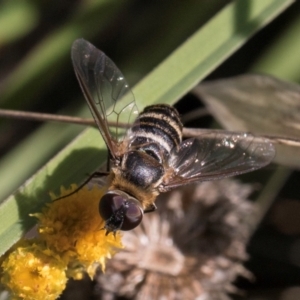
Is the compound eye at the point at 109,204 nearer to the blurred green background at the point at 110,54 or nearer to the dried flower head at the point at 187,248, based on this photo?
the dried flower head at the point at 187,248

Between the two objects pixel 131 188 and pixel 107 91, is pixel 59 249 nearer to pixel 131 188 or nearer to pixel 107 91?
pixel 131 188

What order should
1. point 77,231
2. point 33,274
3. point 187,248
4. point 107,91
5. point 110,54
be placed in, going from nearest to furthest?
point 33,274, point 77,231, point 107,91, point 187,248, point 110,54

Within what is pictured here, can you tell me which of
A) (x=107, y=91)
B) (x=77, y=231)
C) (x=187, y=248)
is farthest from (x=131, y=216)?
(x=187, y=248)

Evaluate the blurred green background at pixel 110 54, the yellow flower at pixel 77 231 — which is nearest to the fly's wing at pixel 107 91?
the yellow flower at pixel 77 231

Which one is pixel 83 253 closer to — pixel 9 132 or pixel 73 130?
pixel 73 130

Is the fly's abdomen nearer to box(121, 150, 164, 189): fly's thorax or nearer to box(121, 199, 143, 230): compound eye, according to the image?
box(121, 150, 164, 189): fly's thorax

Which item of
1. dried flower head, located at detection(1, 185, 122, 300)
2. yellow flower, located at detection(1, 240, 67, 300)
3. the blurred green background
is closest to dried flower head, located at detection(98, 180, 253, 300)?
the blurred green background
